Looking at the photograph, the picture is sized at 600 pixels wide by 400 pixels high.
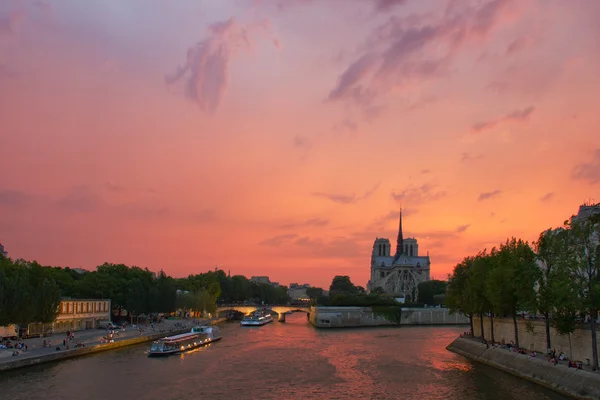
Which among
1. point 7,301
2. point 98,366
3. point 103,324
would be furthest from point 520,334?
point 103,324

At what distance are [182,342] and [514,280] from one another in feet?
146

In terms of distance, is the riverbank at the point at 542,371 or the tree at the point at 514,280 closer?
the riverbank at the point at 542,371

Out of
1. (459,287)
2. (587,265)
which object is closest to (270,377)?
(587,265)

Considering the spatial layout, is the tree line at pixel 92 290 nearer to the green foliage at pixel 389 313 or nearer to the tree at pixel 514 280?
the green foliage at pixel 389 313

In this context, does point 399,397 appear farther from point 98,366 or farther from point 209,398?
point 98,366

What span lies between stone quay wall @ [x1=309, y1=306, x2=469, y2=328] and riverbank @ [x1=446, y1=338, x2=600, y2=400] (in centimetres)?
6648

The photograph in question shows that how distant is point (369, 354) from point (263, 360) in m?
14.7

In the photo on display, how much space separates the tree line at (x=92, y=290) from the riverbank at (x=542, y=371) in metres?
53.4

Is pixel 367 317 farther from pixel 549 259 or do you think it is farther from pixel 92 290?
pixel 549 259

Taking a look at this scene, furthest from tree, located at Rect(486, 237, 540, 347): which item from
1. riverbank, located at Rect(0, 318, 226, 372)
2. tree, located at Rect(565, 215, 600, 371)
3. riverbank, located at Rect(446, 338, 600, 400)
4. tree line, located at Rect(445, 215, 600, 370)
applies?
riverbank, located at Rect(0, 318, 226, 372)

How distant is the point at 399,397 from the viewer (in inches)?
1721

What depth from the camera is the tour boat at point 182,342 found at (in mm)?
69312

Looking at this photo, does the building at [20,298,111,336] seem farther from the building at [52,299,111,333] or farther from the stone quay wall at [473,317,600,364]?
the stone quay wall at [473,317,600,364]

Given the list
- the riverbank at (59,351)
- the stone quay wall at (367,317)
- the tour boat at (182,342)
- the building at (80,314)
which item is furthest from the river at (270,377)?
the stone quay wall at (367,317)
